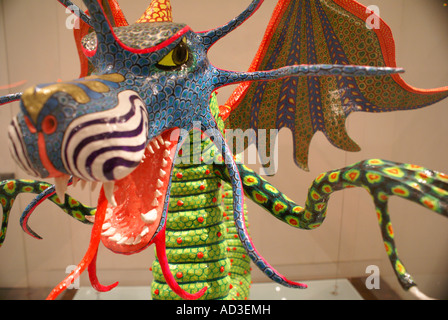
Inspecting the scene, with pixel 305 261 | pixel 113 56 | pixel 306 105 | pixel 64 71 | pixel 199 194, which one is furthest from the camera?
pixel 305 261

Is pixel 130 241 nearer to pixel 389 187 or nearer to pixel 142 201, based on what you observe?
pixel 142 201

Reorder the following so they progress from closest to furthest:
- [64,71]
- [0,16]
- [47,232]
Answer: [0,16], [64,71], [47,232]

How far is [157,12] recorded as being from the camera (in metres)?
0.64

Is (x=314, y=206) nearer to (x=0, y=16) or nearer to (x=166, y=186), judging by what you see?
(x=166, y=186)

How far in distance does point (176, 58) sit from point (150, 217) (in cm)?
28

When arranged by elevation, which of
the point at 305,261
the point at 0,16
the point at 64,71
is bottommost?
the point at 305,261

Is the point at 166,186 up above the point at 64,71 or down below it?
below

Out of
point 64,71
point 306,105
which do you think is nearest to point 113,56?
point 306,105

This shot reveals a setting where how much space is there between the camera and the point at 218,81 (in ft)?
2.07

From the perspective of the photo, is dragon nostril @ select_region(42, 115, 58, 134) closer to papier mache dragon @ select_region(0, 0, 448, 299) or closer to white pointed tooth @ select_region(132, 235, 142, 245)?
papier mache dragon @ select_region(0, 0, 448, 299)

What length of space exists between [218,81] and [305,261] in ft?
3.72

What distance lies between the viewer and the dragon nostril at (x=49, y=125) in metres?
0.39

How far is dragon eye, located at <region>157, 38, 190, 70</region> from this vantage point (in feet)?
1.71

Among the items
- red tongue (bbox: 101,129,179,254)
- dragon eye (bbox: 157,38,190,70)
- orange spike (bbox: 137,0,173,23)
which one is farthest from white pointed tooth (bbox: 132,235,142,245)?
orange spike (bbox: 137,0,173,23)
